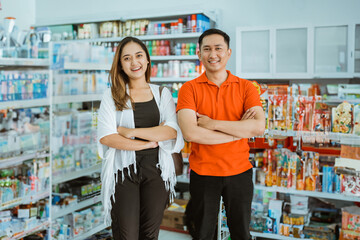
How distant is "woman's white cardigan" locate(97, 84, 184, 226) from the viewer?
2.26 metres

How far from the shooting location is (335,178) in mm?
3119

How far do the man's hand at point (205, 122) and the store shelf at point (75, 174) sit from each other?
61.8 inches

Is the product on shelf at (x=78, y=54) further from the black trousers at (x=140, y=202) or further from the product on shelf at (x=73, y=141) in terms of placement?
the black trousers at (x=140, y=202)

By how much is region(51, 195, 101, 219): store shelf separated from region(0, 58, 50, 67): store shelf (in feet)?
4.18

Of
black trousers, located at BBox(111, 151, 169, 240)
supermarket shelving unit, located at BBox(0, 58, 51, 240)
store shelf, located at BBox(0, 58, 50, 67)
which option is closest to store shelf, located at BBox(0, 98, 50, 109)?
supermarket shelving unit, located at BBox(0, 58, 51, 240)

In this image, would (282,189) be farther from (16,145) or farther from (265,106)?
(16,145)

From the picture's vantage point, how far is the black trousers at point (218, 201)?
216 cm

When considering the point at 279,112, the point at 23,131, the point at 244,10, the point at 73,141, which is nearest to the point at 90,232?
the point at 73,141

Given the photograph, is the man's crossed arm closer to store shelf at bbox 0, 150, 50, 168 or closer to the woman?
the woman

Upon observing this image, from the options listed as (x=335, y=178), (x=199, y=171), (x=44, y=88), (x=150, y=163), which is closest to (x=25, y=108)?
(x=44, y=88)

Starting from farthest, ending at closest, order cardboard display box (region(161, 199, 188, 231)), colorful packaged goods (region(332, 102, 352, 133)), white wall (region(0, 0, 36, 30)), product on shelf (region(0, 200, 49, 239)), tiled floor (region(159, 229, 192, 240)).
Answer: white wall (region(0, 0, 36, 30)) < cardboard display box (region(161, 199, 188, 231)) < tiled floor (region(159, 229, 192, 240)) < colorful packaged goods (region(332, 102, 352, 133)) < product on shelf (region(0, 200, 49, 239))

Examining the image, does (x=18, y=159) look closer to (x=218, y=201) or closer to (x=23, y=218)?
(x=23, y=218)

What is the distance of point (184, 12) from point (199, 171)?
3.12 meters

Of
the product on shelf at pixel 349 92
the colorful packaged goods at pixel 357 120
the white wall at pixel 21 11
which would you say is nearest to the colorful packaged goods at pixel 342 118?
the colorful packaged goods at pixel 357 120
